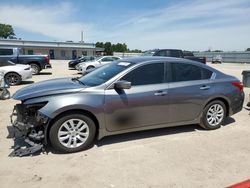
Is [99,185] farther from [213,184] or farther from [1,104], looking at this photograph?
[1,104]

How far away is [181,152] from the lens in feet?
14.2

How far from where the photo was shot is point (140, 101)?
456 centimetres

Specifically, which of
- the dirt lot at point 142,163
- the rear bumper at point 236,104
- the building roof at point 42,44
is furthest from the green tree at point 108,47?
the dirt lot at point 142,163

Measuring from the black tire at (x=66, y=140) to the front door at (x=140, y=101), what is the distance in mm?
310

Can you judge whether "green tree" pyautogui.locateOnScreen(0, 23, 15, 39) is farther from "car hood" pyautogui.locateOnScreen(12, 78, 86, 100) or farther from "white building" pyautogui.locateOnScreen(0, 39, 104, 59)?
"car hood" pyautogui.locateOnScreen(12, 78, 86, 100)

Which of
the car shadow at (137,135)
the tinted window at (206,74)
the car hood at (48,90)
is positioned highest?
the tinted window at (206,74)

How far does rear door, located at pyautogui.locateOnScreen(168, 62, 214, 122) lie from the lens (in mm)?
4949

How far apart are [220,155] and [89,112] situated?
236 cm

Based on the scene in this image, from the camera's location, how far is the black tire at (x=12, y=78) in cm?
1186

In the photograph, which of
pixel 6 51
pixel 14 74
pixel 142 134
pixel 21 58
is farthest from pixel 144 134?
pixel 6 51

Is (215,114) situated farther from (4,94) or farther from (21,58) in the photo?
(21,58)

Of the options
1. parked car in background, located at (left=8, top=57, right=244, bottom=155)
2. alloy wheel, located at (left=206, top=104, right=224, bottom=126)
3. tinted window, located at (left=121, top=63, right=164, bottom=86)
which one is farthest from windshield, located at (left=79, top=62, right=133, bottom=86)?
alloy wheel, located at (left=206, top=104, right=224, bottom=126)

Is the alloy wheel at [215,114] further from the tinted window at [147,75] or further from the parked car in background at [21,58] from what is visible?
the parked car in background at [21,58]

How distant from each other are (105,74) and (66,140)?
1.47 m
